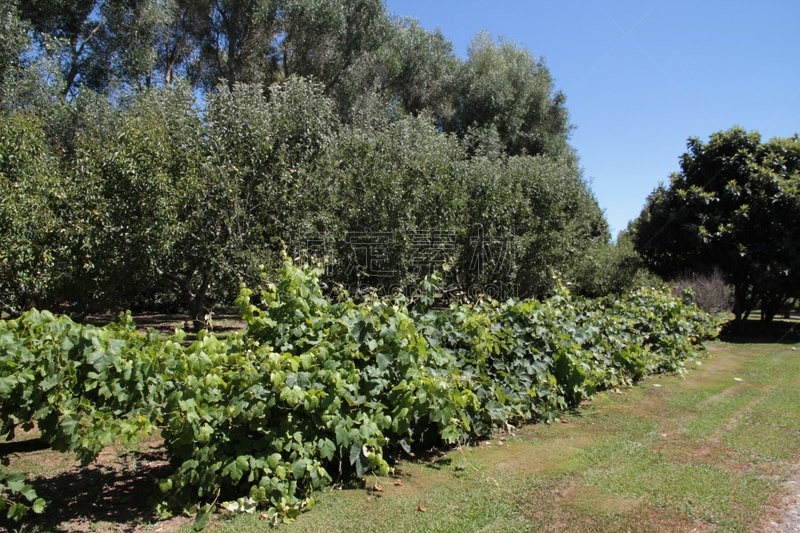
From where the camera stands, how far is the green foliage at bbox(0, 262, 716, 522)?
10.6 feet

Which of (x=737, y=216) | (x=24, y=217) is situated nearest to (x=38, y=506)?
(x=24, y=217)

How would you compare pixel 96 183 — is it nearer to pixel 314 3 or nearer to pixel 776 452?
pixel 776 452

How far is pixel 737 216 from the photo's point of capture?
45.6 feet

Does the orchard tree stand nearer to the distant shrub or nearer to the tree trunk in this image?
the distant shrub

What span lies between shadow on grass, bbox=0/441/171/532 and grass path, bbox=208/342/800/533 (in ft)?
2.14

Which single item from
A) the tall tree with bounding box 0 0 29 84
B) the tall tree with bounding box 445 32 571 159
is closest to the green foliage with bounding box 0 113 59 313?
the tall tree with bounding box 0 0 29 84

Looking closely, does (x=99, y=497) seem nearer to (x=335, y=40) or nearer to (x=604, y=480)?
(x=604, y=480)

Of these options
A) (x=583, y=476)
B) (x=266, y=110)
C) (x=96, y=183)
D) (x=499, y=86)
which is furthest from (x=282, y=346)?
(x=499, y=86)

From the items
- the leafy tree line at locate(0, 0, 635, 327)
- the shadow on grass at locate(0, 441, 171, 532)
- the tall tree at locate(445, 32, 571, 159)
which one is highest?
the tall tree at locate(445, 32, 571, 159)

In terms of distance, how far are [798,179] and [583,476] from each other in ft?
41.9

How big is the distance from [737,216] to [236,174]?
11820 mm

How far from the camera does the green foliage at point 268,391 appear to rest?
324 cm

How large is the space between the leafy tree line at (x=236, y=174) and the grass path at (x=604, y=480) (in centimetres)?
352
